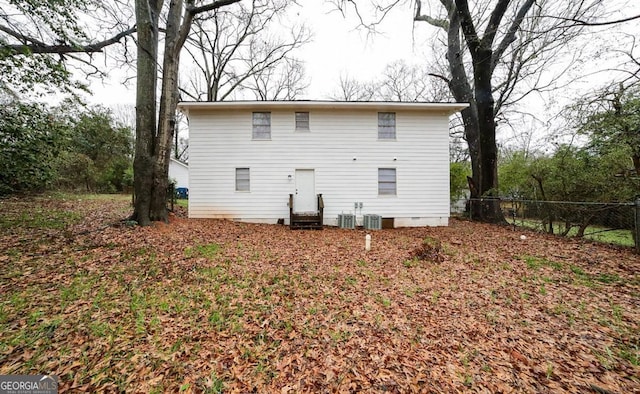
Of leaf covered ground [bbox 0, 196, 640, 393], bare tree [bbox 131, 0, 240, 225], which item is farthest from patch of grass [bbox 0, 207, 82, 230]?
bare tree [bbox 131, 0, 240, 225]

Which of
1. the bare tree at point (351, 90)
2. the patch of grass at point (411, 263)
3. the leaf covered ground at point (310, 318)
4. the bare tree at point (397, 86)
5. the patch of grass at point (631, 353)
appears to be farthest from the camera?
the bare tree at point (351, 90)

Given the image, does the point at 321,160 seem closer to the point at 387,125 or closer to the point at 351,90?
the point at 387,125

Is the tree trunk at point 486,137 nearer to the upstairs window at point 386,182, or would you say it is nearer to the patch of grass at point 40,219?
the upstairs window at point 386,182

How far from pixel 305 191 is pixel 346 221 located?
210cm

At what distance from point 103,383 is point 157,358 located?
0.40 meters

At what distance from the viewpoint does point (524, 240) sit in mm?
7047

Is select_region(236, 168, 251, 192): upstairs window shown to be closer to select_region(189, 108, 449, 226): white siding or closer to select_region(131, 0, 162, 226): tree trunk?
select_region(189, 108, 449, 226): white siding

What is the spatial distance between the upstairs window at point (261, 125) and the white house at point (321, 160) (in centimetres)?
4

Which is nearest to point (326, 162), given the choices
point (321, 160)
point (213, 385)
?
point (321, 160)

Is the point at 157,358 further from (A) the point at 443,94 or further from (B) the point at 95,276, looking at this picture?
(A) the point at 443,94

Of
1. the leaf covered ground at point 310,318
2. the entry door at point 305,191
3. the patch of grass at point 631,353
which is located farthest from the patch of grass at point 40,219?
the patch of grass at point 631,353

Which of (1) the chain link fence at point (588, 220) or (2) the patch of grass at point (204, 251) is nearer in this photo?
(2) the patch of grass at point (204, 251)

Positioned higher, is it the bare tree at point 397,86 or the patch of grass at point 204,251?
the bare tree at point 397,86

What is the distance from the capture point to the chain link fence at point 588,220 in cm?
573
